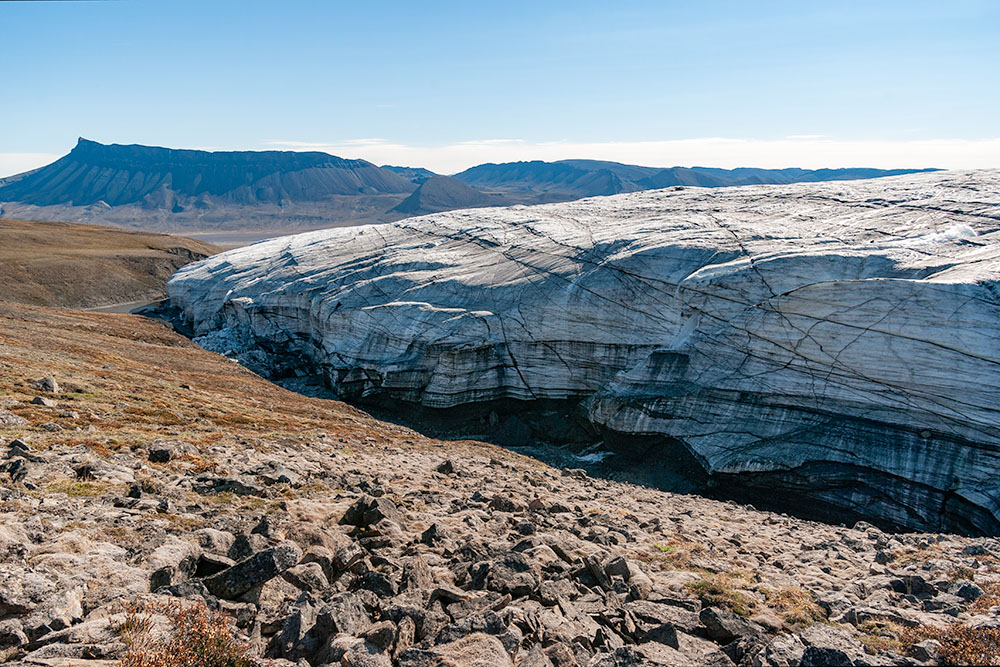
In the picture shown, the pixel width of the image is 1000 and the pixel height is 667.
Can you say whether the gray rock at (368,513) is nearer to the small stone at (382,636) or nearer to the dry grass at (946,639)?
the small stone at (382,636)

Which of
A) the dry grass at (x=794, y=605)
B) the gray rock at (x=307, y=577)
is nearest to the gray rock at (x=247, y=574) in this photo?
the gray rock at (x=307, y=577)

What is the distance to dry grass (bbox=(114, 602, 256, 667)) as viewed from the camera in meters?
6.15

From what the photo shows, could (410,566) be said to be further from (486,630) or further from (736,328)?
(736,328)

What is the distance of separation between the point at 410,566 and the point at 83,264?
341ft

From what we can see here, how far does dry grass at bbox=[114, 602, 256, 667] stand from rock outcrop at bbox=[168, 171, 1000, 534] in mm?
24741

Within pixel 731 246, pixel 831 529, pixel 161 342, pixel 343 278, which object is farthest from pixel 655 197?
pixel 161 342

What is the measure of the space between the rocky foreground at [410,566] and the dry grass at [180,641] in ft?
0.26

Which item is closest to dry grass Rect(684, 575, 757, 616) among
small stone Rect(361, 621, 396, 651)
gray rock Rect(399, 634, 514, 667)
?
gray rock Rect(399, 634, 514, 667)

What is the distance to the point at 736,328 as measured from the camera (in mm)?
30578

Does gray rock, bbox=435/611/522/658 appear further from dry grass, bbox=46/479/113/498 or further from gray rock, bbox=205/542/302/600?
dry grass, bbox=46/479/113/498

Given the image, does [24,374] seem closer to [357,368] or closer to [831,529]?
[357,368]

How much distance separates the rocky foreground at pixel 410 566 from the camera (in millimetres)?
7371

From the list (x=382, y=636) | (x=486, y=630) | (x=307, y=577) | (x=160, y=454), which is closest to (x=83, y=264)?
(x=160, y=454)

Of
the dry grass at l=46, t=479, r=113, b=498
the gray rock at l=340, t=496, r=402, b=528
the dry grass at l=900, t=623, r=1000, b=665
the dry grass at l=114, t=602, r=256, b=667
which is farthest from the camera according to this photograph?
the gray rock at l=340, t=496, r=402, b=528
